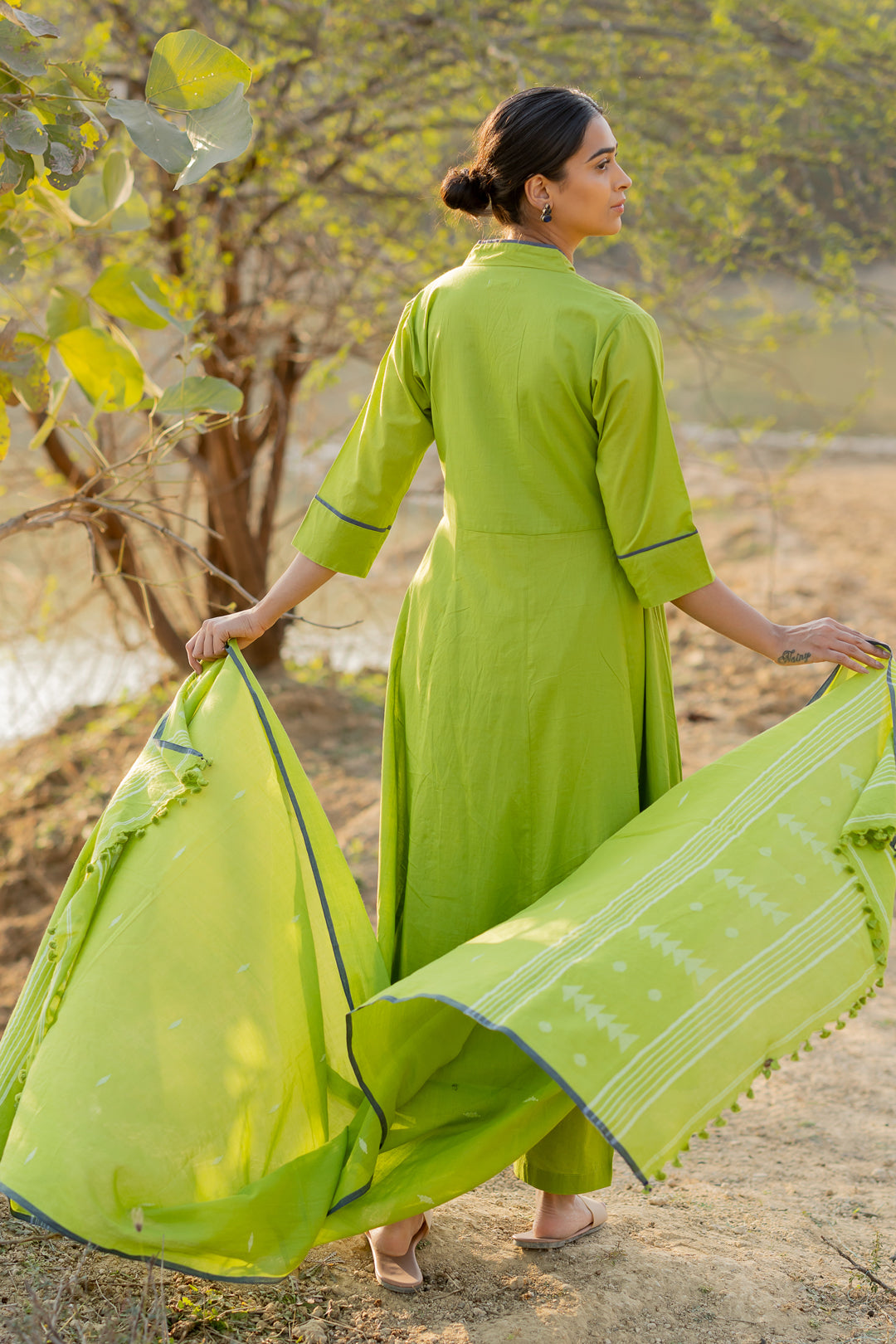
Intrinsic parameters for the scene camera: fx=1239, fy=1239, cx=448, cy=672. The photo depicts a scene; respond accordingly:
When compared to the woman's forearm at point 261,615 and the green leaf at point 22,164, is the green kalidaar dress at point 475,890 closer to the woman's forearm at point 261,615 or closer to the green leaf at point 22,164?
the woman's forearm at point 261,615

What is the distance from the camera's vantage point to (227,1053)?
1.57 m

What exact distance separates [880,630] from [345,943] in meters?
4.13

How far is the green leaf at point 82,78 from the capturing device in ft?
5.40

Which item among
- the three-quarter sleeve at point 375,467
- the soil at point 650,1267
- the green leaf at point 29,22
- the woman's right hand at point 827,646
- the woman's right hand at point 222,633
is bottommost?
the soil at point 650,1267

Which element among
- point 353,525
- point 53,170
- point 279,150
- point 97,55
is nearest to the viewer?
point 53,170

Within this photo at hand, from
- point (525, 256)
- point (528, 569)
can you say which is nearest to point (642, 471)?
point (528, 569)

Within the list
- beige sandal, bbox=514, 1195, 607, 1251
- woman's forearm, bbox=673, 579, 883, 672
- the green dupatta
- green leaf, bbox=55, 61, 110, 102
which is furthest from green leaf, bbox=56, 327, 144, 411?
beige sandal, bbox=514, 1195, 607, 1251

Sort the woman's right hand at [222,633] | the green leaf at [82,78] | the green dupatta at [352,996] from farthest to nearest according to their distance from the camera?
Answer: the woman's right hand at [222,633], the green leaf at [82,78], the green dupatta at [352,996]

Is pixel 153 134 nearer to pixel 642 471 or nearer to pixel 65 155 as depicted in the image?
pixel 65 155

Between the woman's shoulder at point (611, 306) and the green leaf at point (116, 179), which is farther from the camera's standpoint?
the green leaf at point (116, 179)

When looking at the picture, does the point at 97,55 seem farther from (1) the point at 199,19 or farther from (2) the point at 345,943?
(2) the point at 345,943

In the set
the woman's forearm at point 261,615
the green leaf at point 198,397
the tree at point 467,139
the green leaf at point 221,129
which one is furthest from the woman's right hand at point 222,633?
the tree at point 467,139

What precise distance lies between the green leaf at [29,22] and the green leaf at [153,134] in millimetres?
109

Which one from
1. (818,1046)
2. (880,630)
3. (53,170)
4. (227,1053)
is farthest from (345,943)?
(880,630)
